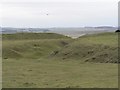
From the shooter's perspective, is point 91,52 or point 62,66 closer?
point 62,66

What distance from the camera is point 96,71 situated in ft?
76.6

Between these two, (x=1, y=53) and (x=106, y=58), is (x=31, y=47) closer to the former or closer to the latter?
(x=1, y=53)

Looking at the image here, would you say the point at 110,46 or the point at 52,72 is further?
the point at 110,46

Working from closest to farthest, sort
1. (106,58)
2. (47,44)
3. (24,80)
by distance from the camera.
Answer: (24,80) < (106,58) < (47,44)

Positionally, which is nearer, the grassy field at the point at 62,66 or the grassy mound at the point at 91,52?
the grassy field at the point at 62,66

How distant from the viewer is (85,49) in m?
33.2

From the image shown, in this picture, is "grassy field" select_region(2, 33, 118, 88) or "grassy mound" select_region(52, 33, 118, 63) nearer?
"grassy field" select_region(2, 33, 118, 88)

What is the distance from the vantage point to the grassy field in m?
18.3

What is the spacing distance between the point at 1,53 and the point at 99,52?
40.6 feet

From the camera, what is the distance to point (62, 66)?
27078mm

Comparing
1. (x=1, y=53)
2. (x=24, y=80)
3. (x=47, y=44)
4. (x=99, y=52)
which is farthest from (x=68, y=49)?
(x=24, y=80)

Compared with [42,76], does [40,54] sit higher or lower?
lower

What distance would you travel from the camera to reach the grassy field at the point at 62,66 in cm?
1833

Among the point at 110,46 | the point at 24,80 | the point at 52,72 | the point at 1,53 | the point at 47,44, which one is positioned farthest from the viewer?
the point at 47,44
